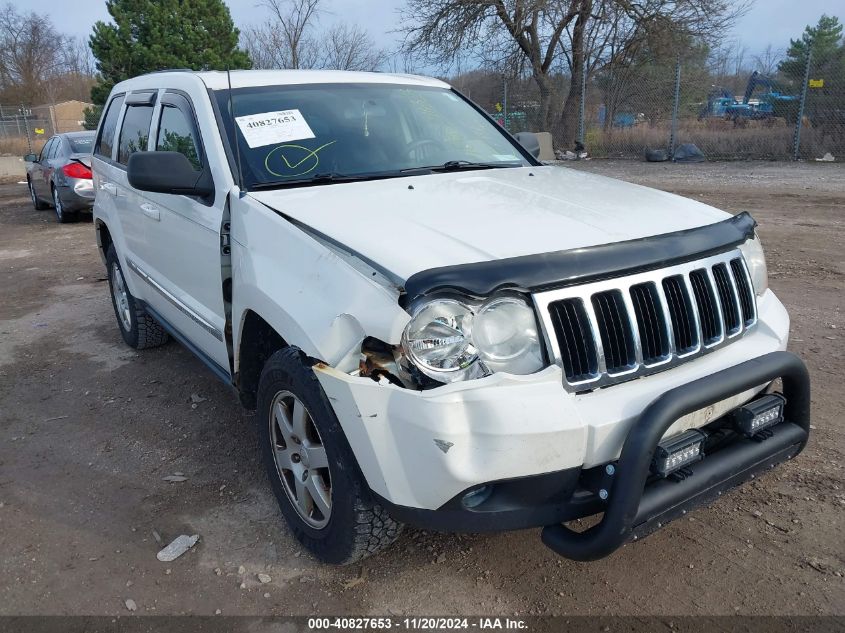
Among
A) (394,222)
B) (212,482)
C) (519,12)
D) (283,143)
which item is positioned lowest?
(212,482)

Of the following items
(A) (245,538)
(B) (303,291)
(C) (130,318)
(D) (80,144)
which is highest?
(D) (80,144)

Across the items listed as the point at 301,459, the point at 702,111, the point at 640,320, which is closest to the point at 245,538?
the point at 301,459

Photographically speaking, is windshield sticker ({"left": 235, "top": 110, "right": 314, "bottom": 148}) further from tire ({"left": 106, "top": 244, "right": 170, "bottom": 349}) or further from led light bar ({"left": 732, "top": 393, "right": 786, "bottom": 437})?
led light bar ({"left": 732, "top": 393, "right": 786, "bottom": 437})

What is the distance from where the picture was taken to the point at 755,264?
2807 millimetres

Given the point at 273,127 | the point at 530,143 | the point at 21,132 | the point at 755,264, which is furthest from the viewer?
the point at 21,132

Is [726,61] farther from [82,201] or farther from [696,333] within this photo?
[696,333]

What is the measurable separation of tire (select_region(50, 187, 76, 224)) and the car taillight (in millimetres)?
577

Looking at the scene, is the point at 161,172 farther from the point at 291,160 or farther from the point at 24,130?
the point at 24,130

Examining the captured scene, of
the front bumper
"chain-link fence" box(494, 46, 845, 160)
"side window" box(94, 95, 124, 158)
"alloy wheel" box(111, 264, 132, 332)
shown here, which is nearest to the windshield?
the front bumper

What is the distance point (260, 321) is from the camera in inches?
113

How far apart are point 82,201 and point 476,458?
11502 millimetres

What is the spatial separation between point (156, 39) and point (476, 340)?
2585cm

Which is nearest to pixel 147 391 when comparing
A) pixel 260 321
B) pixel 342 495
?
pixel 260 321

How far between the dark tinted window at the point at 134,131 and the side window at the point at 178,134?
0.27 m
